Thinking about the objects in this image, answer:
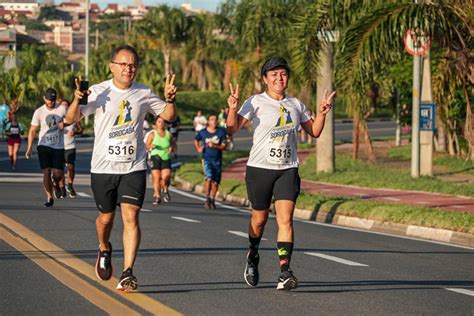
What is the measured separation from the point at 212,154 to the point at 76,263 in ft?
35.2

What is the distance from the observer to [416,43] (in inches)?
896

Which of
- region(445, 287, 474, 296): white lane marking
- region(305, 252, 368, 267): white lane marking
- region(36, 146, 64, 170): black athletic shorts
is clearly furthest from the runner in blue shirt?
region(445, 287, 474, 296): white lane marking

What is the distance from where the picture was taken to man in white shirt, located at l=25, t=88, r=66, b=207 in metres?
19.7

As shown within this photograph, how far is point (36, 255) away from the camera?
12.5m

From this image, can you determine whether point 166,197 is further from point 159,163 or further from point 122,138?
point 122,138

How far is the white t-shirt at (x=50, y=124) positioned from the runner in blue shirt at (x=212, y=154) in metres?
3.15

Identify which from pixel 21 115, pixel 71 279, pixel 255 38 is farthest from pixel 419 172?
pixel 21 115

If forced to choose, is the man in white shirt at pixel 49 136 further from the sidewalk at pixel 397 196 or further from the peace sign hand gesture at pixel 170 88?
the peace sign hand gesture at pixel 170 88

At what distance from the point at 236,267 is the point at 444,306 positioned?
2884 millimetres

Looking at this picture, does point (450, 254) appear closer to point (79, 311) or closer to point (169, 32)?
point (79, 311)

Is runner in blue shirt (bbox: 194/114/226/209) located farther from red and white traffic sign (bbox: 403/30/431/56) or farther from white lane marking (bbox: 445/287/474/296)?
white lane marking (bbox: 445/287/474/296)

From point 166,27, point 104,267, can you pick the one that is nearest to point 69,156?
point 104,267

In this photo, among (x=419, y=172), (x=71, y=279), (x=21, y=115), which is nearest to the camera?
(x=71, y=279)

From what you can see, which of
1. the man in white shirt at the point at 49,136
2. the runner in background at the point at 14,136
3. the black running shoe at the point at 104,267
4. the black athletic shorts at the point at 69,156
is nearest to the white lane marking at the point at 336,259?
the black running shoe at the point at 104,267
